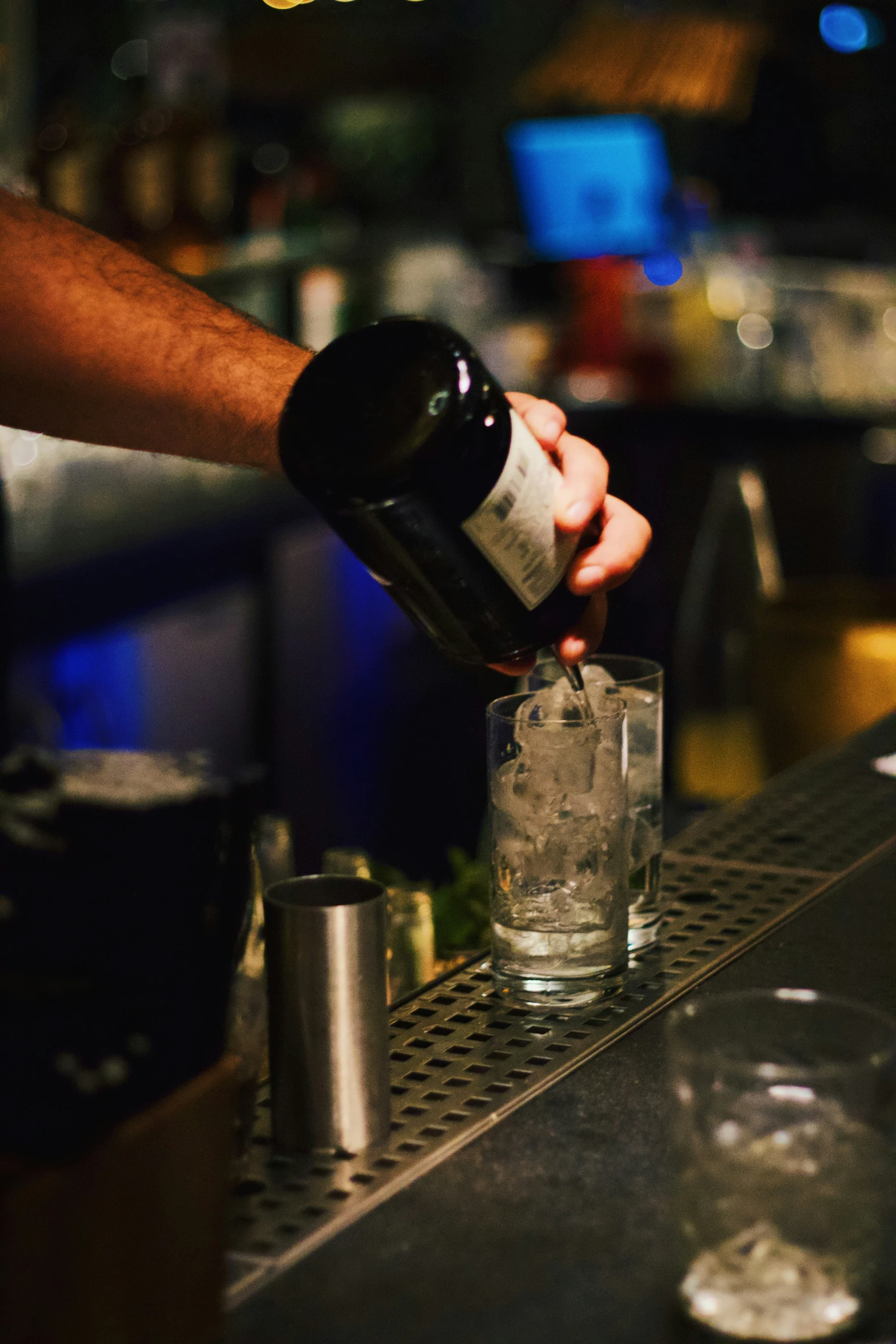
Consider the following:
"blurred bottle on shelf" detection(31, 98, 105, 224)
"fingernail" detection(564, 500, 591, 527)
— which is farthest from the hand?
"blurred bottle on shelf" detection(31, 98, 105, 224)

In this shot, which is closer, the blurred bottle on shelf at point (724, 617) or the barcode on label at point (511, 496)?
the barcode on label at point (511, 496)

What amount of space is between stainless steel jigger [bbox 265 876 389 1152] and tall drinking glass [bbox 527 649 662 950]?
0.33 metres

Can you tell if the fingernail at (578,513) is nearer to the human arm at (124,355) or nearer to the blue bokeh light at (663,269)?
the human arm at (124,355)

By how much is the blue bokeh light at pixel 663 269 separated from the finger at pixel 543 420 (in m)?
4.75

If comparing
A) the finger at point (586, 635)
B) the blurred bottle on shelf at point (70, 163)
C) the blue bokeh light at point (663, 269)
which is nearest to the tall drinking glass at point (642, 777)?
the finger at point (586, 635)

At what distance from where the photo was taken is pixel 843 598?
2721mm

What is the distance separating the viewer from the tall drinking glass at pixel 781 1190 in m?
0.71

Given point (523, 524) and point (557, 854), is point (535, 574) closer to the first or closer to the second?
point (523, 524)

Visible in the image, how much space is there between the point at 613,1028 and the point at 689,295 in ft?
15.2

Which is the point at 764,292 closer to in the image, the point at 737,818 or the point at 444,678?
the point at 444,678

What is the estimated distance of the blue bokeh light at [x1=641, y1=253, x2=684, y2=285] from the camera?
578cm

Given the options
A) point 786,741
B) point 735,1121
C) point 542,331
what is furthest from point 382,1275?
point 542,331

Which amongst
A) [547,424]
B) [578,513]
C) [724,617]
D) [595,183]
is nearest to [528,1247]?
[578,513]

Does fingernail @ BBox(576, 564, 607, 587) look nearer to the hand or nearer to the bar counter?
the hand
